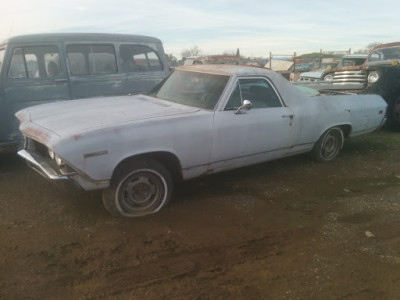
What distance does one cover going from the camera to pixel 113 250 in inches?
118

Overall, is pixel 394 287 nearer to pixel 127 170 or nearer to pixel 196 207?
pixel 196 207

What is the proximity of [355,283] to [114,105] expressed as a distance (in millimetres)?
3080

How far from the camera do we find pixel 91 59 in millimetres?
5703

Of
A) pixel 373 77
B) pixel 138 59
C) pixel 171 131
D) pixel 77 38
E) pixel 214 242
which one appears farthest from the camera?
pixel 373 77

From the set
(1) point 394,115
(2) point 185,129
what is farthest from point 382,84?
(2) point 185,129

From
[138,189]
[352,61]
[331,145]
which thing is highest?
[352,61]

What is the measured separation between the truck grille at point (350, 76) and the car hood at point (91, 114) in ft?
21.2

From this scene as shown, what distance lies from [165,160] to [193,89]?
3.59 feet

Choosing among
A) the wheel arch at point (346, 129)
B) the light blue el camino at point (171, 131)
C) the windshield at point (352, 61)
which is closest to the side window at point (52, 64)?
the light blue el camino at point (171, 131)

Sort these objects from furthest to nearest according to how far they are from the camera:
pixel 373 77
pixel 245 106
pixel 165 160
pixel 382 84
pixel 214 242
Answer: pixel 373 77 → pixel 382 84 → pixel 245 106 → pixel 165 160 → pixel 214 242

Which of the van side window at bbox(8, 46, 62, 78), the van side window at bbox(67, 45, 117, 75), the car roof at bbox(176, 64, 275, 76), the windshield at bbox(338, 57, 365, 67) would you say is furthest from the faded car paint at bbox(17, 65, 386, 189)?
the windshield at bbox(338, 57, 365, 67)

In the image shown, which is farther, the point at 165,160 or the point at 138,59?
the point at 138,59

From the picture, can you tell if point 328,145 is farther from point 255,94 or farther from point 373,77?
point 373,77

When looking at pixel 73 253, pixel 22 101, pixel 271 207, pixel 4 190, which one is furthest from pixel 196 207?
pixel 22 101
